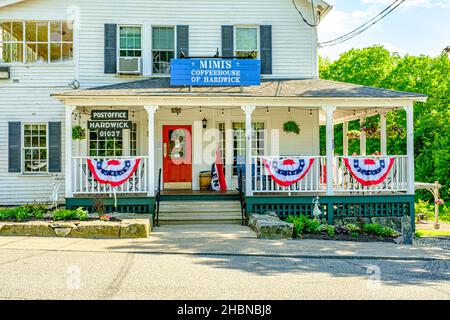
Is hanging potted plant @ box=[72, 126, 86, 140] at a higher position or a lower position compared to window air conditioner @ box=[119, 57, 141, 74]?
lower

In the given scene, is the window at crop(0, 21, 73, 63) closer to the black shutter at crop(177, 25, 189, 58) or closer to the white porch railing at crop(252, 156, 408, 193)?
the black shutter at crop(177, 25, 189, 58)

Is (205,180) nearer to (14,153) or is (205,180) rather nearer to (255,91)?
(255,91)

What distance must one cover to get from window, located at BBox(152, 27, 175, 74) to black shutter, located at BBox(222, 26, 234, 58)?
5.45 feet

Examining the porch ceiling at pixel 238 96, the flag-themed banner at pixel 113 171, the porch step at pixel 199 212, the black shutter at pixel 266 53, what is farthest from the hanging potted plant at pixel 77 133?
the black shutter at pixel 266 53

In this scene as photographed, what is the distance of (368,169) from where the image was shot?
14.4 m

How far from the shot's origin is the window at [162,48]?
16.8 metres

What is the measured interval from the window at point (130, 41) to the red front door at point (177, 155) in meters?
2.72

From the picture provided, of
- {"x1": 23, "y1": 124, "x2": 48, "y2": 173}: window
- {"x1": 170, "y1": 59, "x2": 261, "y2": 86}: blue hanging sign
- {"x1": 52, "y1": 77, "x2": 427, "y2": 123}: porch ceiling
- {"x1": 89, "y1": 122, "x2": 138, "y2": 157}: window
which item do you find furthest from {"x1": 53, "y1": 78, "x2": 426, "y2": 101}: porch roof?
{"x1": 23, "y1": 124, "x2": 48, "y2": 173}: window

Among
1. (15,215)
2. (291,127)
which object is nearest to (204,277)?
(15,215)

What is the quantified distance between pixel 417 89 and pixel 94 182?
108 ft

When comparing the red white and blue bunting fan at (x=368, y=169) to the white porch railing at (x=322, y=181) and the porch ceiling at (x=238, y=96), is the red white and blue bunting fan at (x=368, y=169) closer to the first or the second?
the white porch railing at (x=322, y=181)

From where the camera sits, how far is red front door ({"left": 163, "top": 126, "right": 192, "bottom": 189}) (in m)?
17.0
